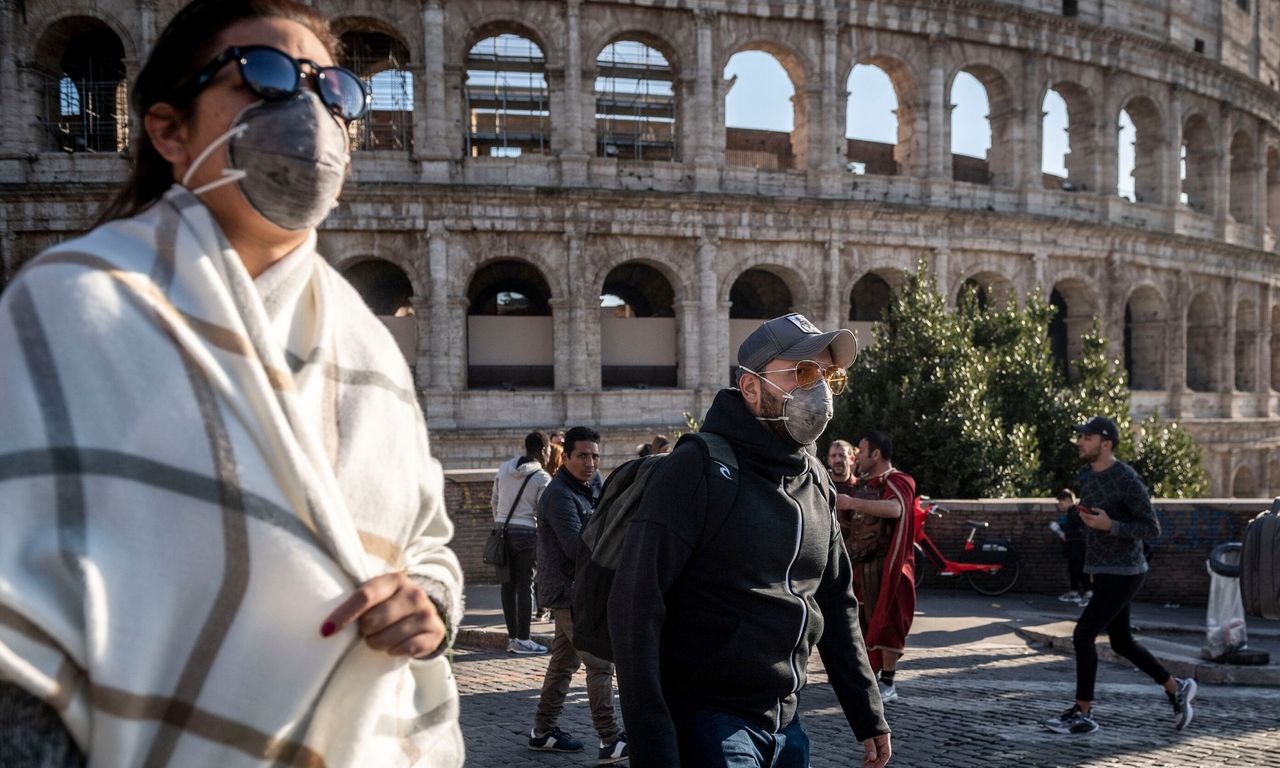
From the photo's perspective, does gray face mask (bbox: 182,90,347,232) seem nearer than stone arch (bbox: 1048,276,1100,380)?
Yes

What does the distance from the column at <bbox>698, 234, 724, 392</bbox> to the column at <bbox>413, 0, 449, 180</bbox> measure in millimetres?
5819

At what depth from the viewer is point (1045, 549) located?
505 inches

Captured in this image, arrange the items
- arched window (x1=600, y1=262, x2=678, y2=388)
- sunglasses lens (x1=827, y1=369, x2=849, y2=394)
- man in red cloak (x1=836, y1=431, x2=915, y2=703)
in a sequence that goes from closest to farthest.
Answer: sunglasses lens (x1=827, y1=369, x2=849, y2=394) < man in red cloak (x1=836, y1=431, x2=915, y2=703) < arched window (x1=600, y1=262, x2=678, y2=388)

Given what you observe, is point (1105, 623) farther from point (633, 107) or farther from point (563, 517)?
point (633, 107)

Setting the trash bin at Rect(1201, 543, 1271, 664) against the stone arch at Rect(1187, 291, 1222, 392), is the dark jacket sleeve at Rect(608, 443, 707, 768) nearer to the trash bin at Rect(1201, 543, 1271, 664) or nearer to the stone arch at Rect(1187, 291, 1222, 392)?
the trash bin at Rect(1201, 543, 1271, 664)

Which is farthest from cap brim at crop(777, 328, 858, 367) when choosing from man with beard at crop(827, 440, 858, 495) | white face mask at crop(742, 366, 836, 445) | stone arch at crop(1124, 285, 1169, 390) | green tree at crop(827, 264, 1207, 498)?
stone arch at crop(1124, 285, 1169, 390)

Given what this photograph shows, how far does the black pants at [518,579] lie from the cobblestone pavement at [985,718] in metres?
0.32

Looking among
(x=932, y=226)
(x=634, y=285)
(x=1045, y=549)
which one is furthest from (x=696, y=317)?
(x=1045, y=549)

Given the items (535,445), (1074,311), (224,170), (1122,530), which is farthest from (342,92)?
(1074,311)

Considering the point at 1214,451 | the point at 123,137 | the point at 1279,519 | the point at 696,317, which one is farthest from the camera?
the point at 1214,451

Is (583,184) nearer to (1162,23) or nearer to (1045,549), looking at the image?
(1045,549)

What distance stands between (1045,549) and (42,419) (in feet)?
42.9

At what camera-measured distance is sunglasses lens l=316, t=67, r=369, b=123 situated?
5.57 ft

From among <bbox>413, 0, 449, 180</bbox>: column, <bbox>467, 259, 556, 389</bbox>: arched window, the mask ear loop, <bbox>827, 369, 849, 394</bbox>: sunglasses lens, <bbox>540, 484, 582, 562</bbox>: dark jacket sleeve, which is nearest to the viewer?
the mask ear loop
